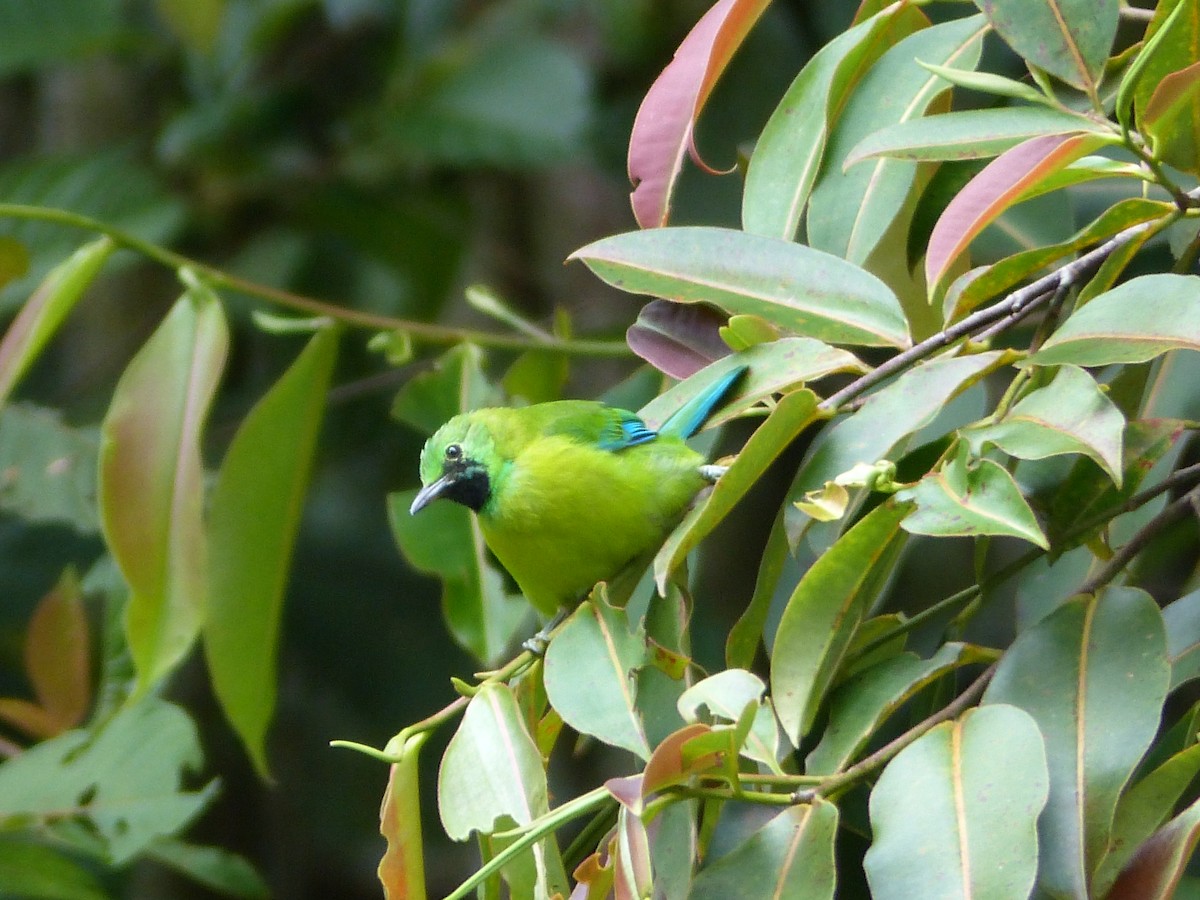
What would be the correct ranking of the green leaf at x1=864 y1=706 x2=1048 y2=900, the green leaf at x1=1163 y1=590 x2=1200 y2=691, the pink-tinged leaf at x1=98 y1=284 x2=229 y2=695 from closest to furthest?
the green leaf at x1=864 y1=706 x2=1048 y2=900, the green leaf at x1=1163 y1=590 x2=1200 y2=691, the pink-tinged leaf at x1=98 y1=284 x2=229 y2=695

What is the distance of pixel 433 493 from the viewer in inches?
85.5

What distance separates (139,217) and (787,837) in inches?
123

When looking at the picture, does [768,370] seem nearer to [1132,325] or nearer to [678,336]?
[678,336]

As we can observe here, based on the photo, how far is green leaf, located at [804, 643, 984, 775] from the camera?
126 cm

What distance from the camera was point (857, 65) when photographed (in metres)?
1.62

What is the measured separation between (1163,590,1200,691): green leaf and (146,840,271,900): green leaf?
1819 mm

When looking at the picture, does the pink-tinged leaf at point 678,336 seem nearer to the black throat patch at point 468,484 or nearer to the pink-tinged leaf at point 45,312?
the black throat patch at point 468,484

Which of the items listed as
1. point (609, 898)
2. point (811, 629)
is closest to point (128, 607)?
point (609, 898)

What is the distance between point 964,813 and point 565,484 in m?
1.02

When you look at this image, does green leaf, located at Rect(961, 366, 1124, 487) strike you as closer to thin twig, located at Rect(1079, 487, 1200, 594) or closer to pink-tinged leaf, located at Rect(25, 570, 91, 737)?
thin twig, located at Rect(1079, 487, 1200, 594)

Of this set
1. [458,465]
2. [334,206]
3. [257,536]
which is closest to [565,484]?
[458,465]

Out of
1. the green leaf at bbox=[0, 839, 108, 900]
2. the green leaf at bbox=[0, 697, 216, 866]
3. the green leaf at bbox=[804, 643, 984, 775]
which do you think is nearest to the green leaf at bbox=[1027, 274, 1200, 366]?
the green leaf at bbox=[804, 643, 984, 775]

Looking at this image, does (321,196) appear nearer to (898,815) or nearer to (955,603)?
(955,603)

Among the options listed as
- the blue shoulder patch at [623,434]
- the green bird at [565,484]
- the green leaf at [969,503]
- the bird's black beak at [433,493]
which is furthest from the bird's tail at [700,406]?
the bird's black beak at [433,493]
